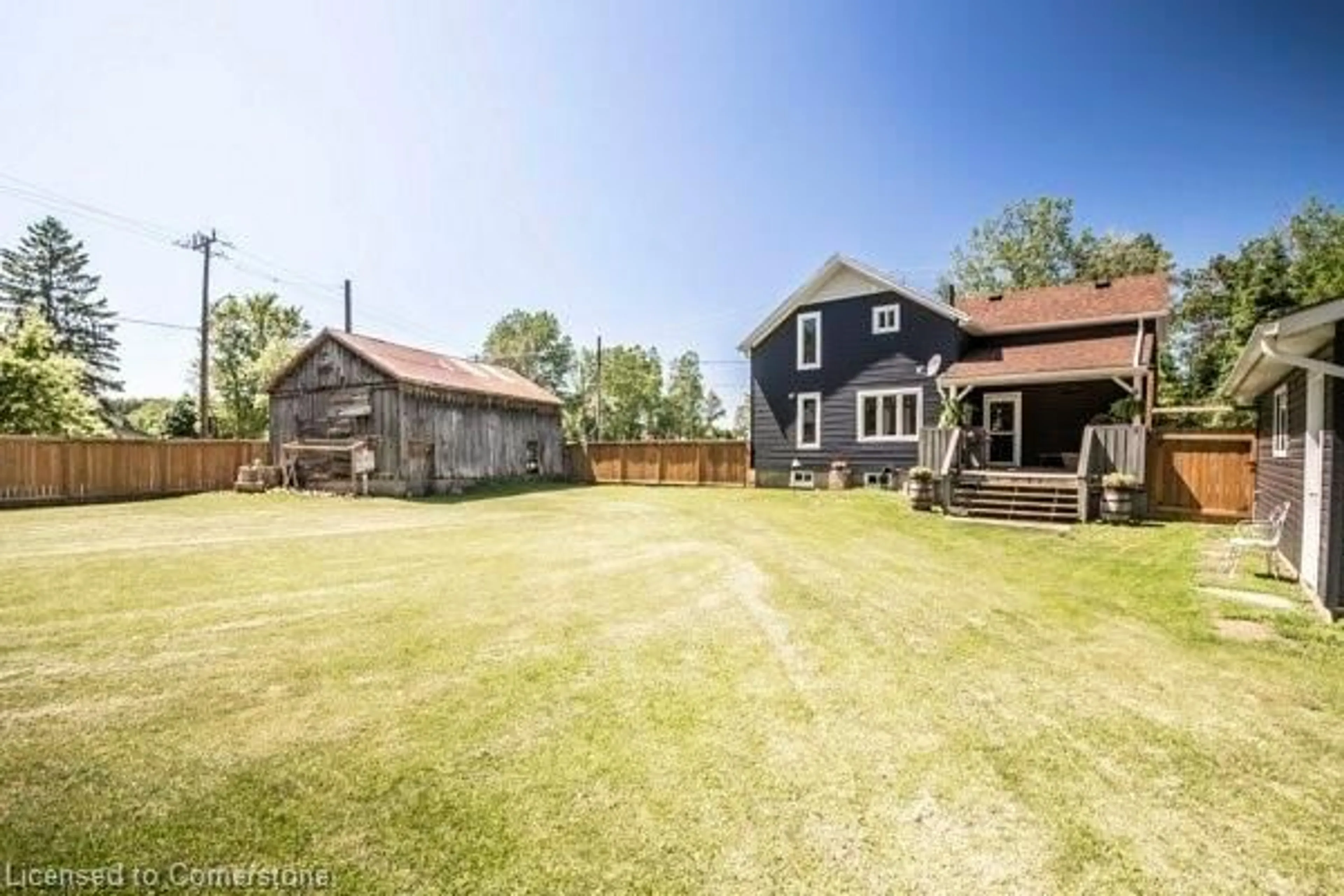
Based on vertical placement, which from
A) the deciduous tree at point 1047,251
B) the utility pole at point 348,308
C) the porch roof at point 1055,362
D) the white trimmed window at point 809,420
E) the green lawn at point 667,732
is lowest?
the green lawn at point 667,732

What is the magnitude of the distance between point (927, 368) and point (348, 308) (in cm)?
2435

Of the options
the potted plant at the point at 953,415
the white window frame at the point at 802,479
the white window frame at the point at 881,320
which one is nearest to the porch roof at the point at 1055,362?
the potted plant at the point at 953,415

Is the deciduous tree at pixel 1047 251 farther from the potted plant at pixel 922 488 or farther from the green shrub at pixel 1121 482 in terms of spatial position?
the potted plant at pixel 922 488

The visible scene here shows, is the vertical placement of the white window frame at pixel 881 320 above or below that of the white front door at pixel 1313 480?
above

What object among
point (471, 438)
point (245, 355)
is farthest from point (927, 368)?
point (245, 355)

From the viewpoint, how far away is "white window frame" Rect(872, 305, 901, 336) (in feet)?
65.1

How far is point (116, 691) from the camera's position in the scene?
4.14 metres

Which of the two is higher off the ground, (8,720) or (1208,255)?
(1208,255)

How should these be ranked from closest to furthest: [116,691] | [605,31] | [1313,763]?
[1313,763]
[116,691]
[605,31]

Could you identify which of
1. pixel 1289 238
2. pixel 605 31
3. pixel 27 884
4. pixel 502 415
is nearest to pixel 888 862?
pixel 27 884

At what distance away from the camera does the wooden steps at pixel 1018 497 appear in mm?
12883

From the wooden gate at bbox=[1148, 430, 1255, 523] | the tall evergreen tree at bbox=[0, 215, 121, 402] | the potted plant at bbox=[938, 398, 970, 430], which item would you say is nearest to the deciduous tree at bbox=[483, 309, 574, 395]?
the tall evergreen tree at bbox=[0, 215, 121, 402]

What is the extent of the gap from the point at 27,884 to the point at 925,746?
13.5 ft

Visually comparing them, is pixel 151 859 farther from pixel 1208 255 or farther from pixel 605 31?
pixel 1208 255
